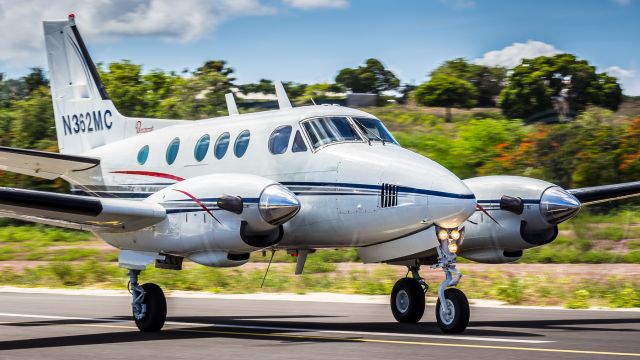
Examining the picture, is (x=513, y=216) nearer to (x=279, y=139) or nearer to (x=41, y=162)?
(x=279, y=139)

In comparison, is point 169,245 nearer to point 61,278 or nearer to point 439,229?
Result: point 439,229

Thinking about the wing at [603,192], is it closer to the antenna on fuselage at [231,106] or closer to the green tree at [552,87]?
the antenna on fuselage at [231,106]

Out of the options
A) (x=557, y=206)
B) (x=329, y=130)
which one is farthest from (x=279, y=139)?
(x=557, y=206)

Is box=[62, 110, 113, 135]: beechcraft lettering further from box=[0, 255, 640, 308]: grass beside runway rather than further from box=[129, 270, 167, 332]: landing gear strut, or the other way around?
box=[0, 255, 640, 308]: grass beside runway

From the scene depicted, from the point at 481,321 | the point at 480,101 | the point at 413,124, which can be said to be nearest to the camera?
the point at 481,321

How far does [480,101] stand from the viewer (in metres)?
87.4

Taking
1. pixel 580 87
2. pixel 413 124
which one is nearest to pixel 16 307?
pixel 413 124

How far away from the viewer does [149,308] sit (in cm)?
1402

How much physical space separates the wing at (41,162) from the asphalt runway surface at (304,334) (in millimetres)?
2559

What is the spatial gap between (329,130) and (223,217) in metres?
2.16

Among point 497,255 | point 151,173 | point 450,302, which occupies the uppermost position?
point 151,173

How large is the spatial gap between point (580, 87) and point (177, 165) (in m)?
62.5

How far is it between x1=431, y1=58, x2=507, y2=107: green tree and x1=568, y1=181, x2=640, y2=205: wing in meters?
73.7

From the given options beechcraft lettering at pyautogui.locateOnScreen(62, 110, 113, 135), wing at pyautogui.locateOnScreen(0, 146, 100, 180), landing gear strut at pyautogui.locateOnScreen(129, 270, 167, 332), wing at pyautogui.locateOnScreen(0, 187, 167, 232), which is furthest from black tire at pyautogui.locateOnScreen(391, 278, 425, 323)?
beechcraft lettering at pyautogui.locateOnScreen(62, 110, 113, 135)
